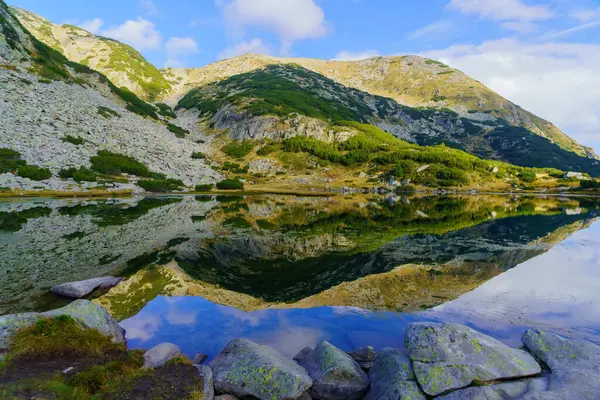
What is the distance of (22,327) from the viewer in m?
8.34

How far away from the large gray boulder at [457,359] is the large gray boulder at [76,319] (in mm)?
8977

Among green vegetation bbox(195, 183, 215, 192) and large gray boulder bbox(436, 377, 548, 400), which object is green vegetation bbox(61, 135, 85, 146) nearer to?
green vegetation bbox(195, 183, 215, 192)

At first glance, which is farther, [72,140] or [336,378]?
[72,140]

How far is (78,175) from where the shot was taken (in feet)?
193

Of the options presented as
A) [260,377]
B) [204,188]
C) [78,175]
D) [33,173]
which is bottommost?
[260,377]

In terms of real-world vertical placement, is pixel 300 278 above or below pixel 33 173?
below

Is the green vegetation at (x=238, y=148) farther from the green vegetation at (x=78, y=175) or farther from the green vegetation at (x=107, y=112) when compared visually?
the green vegetation at (x=78, y=175)

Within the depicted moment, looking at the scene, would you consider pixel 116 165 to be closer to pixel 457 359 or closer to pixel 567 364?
pixel 457 359

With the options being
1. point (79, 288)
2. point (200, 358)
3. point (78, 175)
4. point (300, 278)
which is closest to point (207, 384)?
point (200, 358)

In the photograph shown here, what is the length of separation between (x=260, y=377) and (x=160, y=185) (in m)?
69.2

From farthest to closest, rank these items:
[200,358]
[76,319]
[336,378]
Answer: [200,358], [76,319], [336,378]

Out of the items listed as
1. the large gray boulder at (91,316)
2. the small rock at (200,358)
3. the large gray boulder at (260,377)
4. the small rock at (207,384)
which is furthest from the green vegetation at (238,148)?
the small rock at (207,384)

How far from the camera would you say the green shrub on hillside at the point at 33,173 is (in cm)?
5219

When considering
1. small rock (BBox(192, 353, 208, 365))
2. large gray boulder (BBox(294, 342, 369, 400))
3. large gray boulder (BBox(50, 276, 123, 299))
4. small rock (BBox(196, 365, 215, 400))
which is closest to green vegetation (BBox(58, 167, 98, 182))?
large gray boulder (BBox(50, 276, 123, 299))
